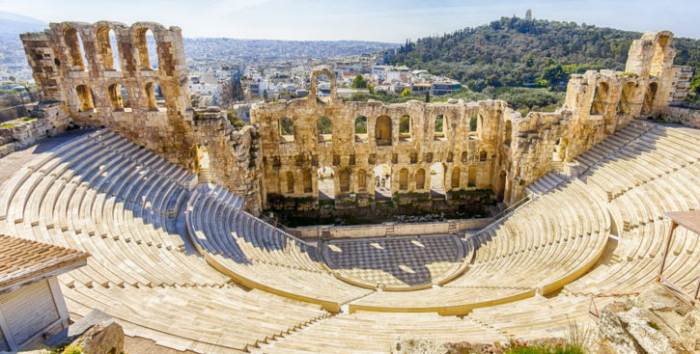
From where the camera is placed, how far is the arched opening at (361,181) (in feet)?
86.3

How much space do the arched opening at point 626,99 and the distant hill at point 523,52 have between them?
1596 inches

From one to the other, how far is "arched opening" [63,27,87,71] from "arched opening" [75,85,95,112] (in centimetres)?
132

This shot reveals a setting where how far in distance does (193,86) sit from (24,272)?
104m

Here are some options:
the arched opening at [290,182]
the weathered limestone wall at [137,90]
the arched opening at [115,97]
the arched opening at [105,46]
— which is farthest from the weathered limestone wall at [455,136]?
the arched opening at [105,46]

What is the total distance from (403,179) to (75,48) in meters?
20.9

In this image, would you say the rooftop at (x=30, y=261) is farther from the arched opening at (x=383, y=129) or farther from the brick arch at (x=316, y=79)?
the arched opening at (x=383, y=129)

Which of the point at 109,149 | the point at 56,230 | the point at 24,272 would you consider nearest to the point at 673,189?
the point at 24,272

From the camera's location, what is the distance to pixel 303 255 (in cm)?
1991

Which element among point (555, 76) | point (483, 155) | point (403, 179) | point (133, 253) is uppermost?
point (555, 76)

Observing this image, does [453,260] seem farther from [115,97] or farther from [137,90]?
[115,97]

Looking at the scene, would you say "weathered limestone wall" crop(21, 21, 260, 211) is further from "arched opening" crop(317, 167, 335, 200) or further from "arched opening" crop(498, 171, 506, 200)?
"arched opening" crop(498, 171, 506, 200)

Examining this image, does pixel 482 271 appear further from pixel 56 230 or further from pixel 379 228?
pixel 56 230

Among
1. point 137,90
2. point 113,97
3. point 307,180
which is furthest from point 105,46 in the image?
point 307,180

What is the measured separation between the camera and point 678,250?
14266 mm
